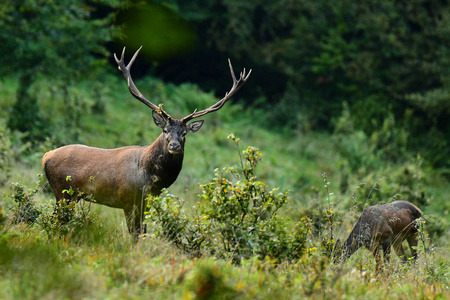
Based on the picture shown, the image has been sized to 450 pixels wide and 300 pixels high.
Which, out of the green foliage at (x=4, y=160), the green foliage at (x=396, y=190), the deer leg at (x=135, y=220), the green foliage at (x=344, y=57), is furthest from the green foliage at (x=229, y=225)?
the green foliage at (x=344, y=57)

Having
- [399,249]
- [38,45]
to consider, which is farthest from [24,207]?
[38,45]

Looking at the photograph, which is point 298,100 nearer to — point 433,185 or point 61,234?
point 433,185

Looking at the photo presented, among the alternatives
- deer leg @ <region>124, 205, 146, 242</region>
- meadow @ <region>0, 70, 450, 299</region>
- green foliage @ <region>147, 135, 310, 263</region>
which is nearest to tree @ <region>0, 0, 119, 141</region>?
meadow @ <region>0, 70, 450, 299</region>

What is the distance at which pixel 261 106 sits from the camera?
24.4 m

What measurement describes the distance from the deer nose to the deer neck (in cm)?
15

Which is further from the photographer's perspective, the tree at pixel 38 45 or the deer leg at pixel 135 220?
the tree at pixel 38 45

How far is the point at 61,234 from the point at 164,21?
56.7 ft

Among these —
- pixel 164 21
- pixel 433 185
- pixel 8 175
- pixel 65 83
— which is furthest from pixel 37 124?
pixel 433 185

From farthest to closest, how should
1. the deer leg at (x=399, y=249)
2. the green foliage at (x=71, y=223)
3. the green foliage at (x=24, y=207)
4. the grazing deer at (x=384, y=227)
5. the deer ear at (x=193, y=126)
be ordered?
the deer leg at (x=399, y=249) → the grazing deer at (x=384, y=227) → the deer ear at (x=193, y=126) → the green foliage at (x=24, y=207) → the green foliage at (x=71, y=223)

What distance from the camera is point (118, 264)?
4.79 metres

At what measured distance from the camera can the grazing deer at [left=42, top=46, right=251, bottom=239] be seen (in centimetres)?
683

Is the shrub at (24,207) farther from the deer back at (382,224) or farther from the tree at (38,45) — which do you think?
the tree at (38,45)

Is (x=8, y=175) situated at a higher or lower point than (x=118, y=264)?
lower

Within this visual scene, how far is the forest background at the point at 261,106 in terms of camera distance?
564cm
